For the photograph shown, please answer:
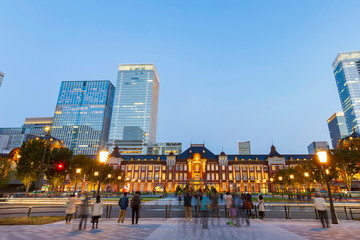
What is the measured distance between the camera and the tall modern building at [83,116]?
17138 centimetres

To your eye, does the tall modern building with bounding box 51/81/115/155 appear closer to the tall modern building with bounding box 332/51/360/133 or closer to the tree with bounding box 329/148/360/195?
the tree with bounding box 329/148/360/195

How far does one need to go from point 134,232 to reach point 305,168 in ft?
170

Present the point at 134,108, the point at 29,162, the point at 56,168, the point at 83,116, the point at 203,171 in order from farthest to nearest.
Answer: the point at 83,116 → the point at 134,108 → the point at 203,171 → the point at 56,168 → the point at 29,162

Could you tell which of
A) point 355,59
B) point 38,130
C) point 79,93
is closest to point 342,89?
point 355,59

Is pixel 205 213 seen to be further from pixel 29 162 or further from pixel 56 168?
pixel 56 168

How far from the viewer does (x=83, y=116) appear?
7156 inches

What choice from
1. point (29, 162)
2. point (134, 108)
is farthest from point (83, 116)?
point (29, 162)

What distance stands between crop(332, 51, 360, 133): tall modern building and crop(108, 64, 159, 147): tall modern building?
17260cm

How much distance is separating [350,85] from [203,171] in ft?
589

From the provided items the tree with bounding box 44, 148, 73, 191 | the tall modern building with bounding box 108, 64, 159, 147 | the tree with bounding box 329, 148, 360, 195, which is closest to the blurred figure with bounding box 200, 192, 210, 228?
the tree with bounding box 44, 148, 73, 191

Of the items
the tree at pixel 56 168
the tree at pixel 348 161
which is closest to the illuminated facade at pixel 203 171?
the tree at pixel 56 168

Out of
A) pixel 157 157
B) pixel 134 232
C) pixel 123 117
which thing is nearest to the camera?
pixel 134 232

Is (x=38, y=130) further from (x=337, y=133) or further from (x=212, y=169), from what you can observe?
(x=337, y=133)

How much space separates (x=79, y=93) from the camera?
19038 centimetres
